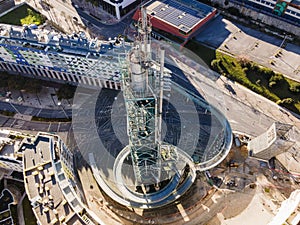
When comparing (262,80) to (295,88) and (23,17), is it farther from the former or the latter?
(23,17)

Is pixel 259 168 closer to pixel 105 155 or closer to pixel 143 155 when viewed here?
pixel 143 155

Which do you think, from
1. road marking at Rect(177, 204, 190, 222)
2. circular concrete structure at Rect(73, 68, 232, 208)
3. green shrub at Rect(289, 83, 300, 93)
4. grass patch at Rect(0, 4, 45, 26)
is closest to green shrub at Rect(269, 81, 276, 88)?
green shrub at Rect(289, 83, 300, 93)

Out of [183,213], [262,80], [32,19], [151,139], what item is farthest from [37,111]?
[262,80]

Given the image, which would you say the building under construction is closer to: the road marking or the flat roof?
the road marking

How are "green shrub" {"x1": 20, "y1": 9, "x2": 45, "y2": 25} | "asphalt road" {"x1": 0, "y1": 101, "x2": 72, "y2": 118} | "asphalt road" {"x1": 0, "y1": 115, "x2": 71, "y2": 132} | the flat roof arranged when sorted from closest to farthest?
"asphalt road" {"x1": 0, "y1": 115, "x2": 71, "y2": 132} < "asphalt road" {"x1": 0, "y1": 101, "x2": 72, "y2": 118} < the flat roof < "green shrub" {"x1": 20, "y1": 9, "x2": 45, "y2": 25}

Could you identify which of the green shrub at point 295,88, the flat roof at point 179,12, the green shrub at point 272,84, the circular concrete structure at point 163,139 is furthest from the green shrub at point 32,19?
the green shrub at point 295,88
